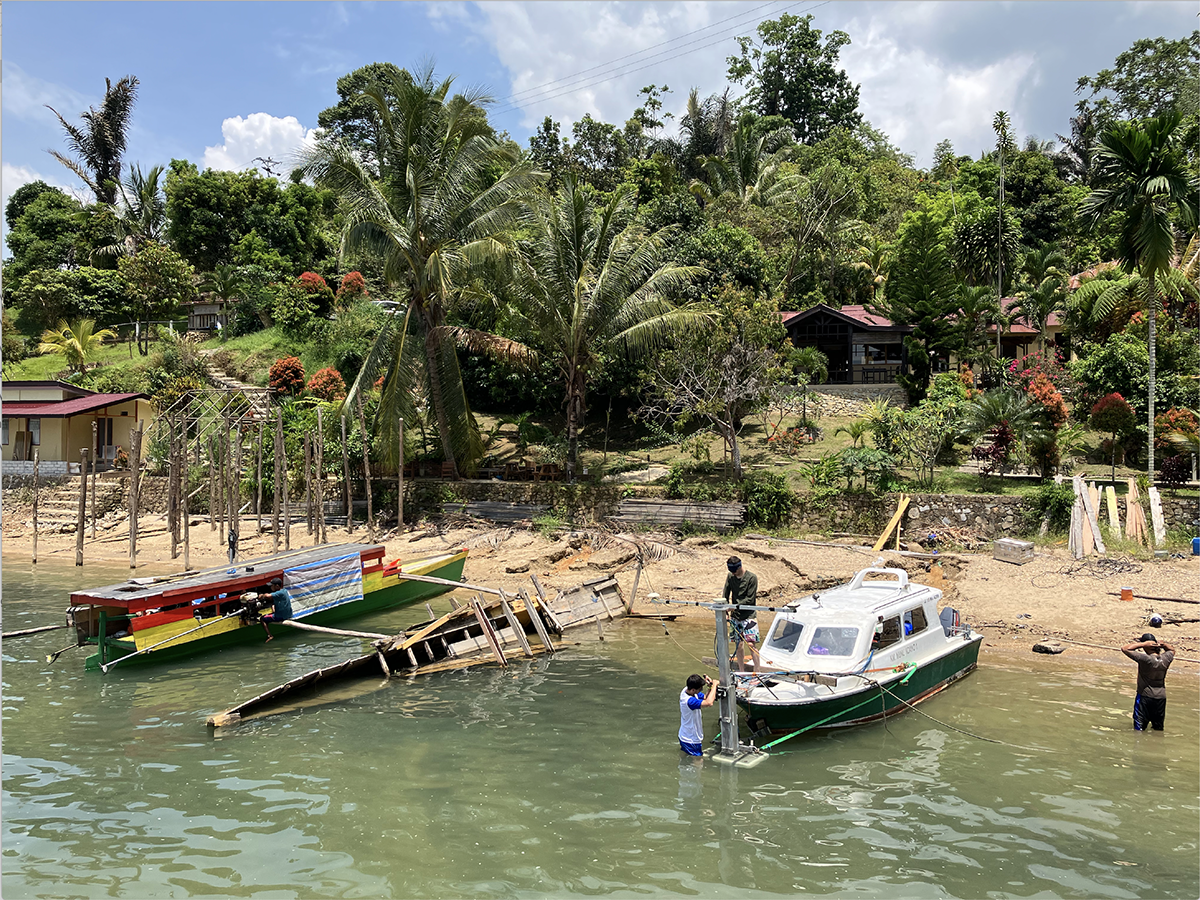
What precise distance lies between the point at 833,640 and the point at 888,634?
41.3 inches

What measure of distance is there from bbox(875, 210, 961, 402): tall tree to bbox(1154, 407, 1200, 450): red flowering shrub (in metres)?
10.5

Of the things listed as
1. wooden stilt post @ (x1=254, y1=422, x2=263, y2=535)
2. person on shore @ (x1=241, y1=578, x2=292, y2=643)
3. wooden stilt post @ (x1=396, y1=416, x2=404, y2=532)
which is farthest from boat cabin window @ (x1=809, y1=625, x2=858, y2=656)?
wooden stilt post @ (x1=254, y1=422, x2=263, y2=535)

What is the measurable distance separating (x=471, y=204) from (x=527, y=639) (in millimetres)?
16268

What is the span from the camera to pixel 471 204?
93.3 feet

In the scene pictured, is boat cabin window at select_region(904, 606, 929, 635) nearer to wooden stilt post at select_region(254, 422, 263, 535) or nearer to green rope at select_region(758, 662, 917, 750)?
green rope at select_region(758, 662, 917, 750)

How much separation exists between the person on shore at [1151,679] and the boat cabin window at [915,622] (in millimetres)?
3032

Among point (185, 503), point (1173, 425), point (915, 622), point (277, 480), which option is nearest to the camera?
point (915, 622)

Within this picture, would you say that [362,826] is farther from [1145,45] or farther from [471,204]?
[1145,45]

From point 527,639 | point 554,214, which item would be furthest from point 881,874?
point 554,214

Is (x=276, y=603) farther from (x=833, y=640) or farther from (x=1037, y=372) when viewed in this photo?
(x=1037, y=372)

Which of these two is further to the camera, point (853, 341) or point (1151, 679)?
point (853, 341)

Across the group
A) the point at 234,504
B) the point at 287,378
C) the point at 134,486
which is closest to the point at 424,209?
the point at 234,504

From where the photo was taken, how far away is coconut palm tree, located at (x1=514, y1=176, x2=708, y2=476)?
28.5 meters

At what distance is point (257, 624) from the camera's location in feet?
62.2
